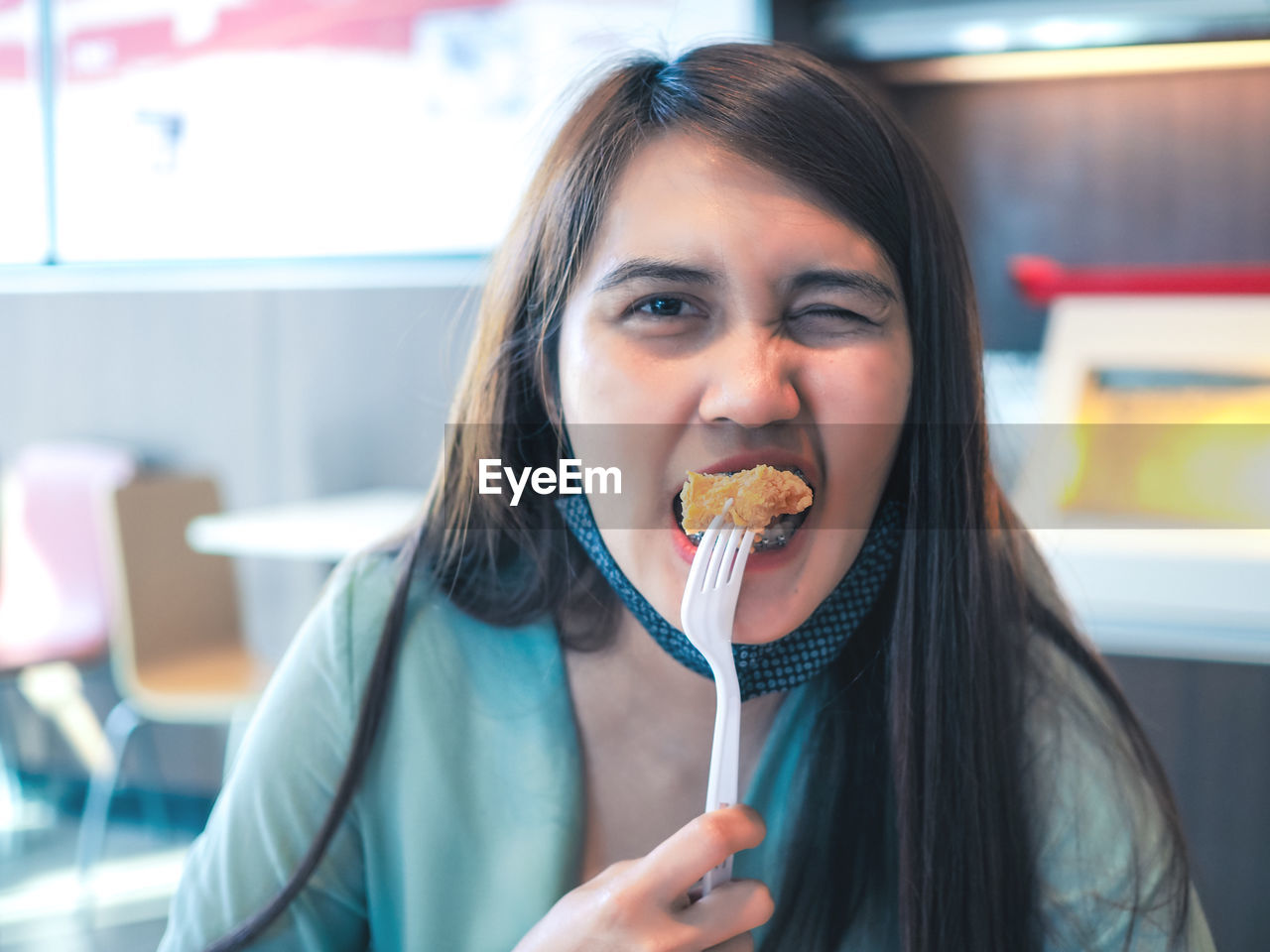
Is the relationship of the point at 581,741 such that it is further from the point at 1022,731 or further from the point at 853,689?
the point at 1022,731

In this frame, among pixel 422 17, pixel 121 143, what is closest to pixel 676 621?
pixel 422 17

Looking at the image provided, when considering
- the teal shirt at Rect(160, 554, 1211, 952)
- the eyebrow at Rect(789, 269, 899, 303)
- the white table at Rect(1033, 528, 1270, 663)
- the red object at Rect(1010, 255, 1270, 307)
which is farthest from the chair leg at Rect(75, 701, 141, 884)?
the eyebrow at Rect(789, 269, 899, 303)

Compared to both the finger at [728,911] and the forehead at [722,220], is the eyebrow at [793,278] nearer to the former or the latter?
the forehead at [722,220]

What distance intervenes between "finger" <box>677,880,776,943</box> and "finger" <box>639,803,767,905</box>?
17 millimetres

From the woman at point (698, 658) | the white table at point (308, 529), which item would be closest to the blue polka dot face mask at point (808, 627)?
the woman at point (698, 658)

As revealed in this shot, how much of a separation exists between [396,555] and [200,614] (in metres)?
2.05

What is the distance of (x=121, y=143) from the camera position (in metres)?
3.41

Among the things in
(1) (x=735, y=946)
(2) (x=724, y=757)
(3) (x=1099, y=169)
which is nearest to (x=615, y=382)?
(2) (x=724, y=757)

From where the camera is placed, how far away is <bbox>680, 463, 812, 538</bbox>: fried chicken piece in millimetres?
778

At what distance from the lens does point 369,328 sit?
122 inches

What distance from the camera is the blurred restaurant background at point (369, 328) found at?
7.06ft

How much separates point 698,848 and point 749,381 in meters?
0.30

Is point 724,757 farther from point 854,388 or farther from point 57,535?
point 57,535

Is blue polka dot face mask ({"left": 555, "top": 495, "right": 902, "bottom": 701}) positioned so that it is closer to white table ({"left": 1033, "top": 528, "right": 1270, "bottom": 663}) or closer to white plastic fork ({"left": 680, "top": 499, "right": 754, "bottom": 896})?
white plastic fork ({"left": 680, "top": 499, "right": 754, "bottom": 896})
